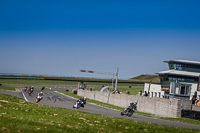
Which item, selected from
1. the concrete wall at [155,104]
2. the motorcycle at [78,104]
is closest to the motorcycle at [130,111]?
the concrete wall at [155,104]

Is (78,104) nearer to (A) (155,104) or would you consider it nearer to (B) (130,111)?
(B) (130,111)

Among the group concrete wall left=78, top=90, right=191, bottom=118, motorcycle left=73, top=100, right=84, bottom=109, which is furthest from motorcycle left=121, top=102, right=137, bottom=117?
motorcycle left=73, top=100, right=84, bottom=109

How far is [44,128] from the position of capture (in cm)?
1248

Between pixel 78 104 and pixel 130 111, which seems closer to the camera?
pixel 130 111

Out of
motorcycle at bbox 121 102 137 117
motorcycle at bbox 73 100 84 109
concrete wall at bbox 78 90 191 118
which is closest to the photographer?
motorcycle at bbox 121 102 137 117

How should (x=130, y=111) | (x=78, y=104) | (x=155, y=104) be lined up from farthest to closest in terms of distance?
(x=155, y=104) < (x=78, y=104) < (x=130, y=111)

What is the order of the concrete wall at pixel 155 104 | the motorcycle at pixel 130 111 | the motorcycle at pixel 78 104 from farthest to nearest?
the motorcycle at pixel 78 104 < the concrete wall at pixel 155 104 < the motorcycle at pixel 130 111

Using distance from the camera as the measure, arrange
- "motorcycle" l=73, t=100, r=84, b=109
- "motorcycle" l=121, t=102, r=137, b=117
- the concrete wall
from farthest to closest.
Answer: "motorcycle" l=73, t=100, r=84, b=109 < the concrete wall < "motorcycle" l=121, t=102, r=137, b=117

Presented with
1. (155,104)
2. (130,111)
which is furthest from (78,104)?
(155,104)

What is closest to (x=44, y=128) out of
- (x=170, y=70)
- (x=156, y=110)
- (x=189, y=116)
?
(x=189, y=116)

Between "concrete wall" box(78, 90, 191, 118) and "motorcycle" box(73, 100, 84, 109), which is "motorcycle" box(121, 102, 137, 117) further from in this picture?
"motorcycle" box(73, 100, 84, 109)

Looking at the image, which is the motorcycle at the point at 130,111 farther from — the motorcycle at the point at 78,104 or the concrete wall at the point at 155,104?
the motorcycle at the point at 78,104

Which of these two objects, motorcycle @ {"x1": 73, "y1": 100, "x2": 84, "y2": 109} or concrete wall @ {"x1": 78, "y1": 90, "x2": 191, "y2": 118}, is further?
motorcycle @ {"x1": 73, "y1": 100, "x2": 84, "y2": 109}

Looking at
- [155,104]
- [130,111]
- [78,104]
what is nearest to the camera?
[130,111]
